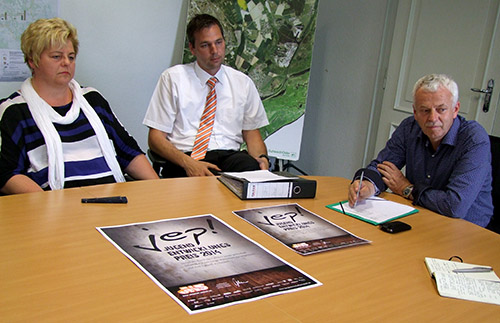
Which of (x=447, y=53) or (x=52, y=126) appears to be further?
(x=447, y=53)

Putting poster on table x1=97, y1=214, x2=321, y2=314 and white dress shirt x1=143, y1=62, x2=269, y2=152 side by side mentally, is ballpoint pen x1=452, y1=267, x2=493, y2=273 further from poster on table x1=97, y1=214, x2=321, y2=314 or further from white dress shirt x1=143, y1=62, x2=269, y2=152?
white dress shirt x1=143, y1=62, x2=269, y2=152

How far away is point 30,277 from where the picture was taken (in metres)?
1.09

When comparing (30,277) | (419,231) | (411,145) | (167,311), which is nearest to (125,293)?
(167,311)

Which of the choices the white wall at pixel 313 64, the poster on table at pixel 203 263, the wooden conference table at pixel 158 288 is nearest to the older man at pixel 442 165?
the wooden conference table at pixel 158 288

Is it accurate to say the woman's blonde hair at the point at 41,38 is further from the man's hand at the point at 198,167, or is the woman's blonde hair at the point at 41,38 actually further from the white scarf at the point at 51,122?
the man's hand at the point at 198,167

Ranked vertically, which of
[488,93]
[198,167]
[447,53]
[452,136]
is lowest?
[198,167]

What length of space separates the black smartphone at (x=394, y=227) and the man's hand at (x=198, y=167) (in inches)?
45.2

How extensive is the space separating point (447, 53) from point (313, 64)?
4.22 feet

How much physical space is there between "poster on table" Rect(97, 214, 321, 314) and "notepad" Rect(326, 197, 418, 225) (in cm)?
53

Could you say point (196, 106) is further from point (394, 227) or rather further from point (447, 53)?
point (447, 53)

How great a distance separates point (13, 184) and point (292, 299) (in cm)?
→ 138

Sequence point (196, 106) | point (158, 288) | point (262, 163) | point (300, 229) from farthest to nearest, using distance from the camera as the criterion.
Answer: point (196, 106) → point (262, 163) → point (300, 229) → point (158, 288)

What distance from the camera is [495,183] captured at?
6.99 feet

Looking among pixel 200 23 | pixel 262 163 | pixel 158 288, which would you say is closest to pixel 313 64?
pixel 200 23
